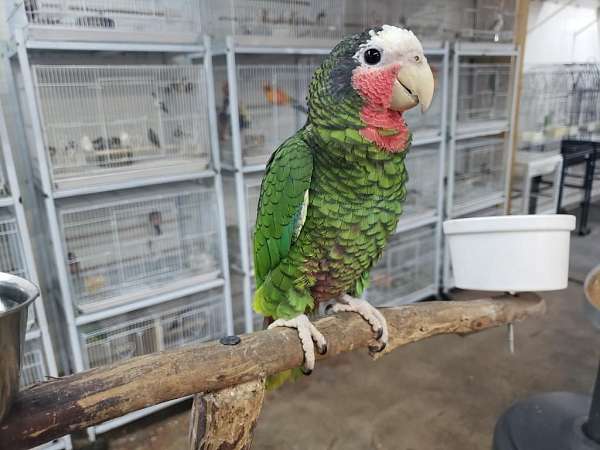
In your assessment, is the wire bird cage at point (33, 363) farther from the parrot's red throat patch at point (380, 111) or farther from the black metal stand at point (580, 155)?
the black metal stand at point (580, 155)

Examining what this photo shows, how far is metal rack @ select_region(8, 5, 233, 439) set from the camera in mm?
1601

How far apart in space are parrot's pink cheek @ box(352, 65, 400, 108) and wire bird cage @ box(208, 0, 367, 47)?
1.09m

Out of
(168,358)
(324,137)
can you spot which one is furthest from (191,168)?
(168,358)

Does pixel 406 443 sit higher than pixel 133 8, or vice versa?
pixel 133 8

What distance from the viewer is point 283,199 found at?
104cm

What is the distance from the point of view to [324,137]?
3.14 feet

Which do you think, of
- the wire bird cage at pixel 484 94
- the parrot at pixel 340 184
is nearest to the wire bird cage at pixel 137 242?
the parrot at pixel 340 184

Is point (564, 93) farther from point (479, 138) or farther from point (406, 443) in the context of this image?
point (406, 443)

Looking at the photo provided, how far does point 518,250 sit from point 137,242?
1.44 m

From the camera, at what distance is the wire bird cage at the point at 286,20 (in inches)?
75.1

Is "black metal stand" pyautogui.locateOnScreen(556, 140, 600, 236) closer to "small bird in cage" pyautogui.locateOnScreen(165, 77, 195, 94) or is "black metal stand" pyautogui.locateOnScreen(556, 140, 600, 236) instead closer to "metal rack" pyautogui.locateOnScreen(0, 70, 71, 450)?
"small bird in cage" pyautogui.locateOnScreen(165, 77, 195, 94)

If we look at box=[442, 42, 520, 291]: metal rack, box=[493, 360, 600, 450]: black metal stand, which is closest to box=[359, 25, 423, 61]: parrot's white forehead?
box=[493, 360, 600, 450]: black metal stand

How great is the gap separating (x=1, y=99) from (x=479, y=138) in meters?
2.61

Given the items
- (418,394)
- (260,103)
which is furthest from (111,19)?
(418,394)
